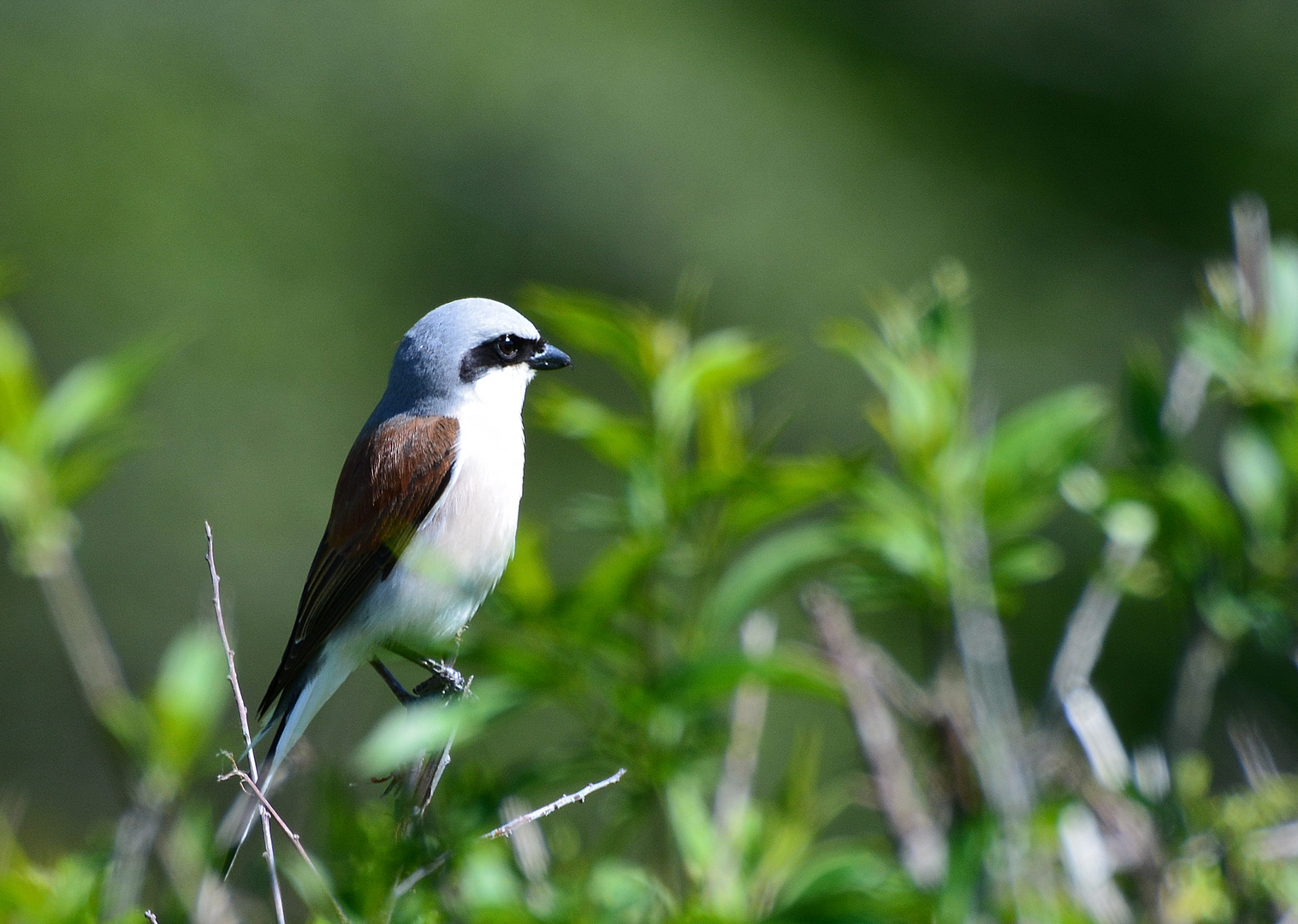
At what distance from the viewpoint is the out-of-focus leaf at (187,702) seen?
195 cm

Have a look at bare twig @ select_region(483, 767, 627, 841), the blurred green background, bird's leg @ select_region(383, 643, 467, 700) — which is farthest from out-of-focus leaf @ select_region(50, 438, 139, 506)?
the blurred green background

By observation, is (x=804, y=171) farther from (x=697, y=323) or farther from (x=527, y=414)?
(x=527, y=414)

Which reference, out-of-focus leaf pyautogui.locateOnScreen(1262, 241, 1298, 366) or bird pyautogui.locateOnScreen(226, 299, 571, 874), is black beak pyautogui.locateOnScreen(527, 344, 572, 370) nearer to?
bird pyautogui.locateOnScreen(226, 299, 571, 874)

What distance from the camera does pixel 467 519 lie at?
2.20m

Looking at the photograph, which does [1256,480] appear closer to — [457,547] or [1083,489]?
[1083,489]

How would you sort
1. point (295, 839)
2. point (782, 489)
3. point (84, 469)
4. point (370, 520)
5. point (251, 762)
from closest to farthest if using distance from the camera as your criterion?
point (295, 839)
point (251, 762)
point (782, 489)
point (84, 469)
point (370, 520)

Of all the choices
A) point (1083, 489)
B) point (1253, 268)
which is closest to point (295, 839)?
point (1083, 489)

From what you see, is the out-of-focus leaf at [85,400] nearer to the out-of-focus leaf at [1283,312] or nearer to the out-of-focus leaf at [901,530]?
the out-of-focus leaf at [901,530]

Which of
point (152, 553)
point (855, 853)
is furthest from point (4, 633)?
point (855, 853)

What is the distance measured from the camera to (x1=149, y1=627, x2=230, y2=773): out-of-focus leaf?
1.95m

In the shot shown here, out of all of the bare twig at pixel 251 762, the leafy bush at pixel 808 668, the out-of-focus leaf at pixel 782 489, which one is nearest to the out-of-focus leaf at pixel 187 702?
Result: the leafy bush at pixel 808 668

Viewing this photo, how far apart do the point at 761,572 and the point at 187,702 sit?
85 cm

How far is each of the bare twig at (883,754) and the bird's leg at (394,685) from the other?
79 cm

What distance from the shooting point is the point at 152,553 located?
29.3ft
